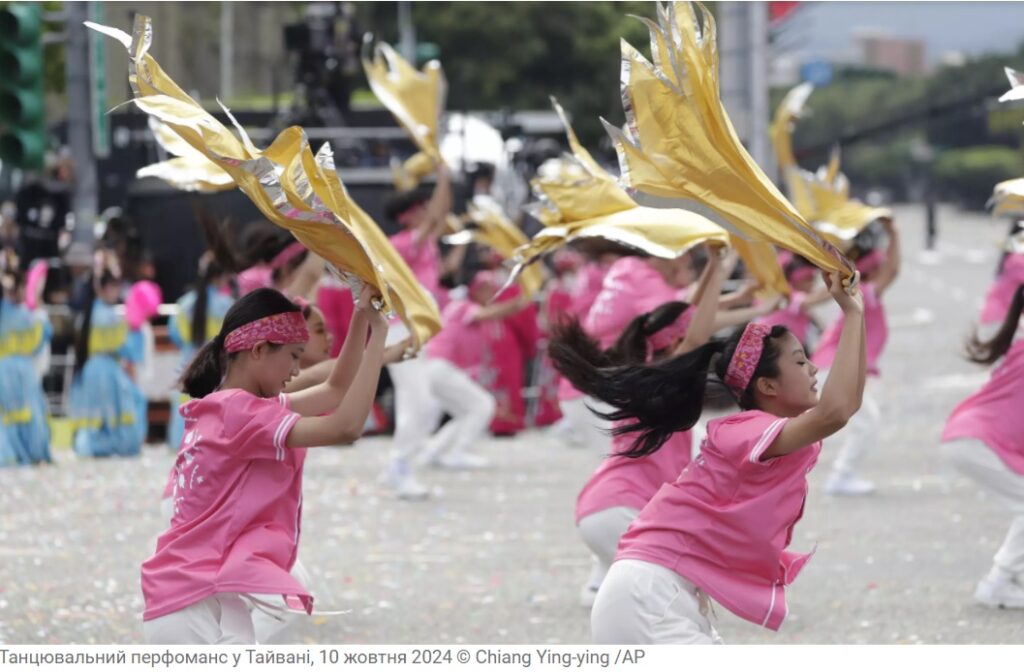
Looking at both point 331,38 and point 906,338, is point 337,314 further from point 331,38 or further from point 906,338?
point 906,338

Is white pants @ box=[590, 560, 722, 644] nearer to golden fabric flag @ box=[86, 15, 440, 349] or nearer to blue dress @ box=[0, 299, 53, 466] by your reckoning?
golden fabric flag @ box=[86, 15, 440, 349]

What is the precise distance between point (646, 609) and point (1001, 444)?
335cm

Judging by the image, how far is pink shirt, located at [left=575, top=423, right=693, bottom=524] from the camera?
688cm

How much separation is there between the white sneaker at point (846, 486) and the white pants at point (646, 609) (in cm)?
668

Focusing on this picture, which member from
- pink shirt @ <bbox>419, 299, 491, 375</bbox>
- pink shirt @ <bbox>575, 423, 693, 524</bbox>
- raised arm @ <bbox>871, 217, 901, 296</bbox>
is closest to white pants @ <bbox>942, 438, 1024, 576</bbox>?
pink shirt @ <bbox>575, 423, 693, 524</bbox>

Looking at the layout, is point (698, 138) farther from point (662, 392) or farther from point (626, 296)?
point (626, 296)

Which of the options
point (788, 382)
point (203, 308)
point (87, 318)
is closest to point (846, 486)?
point (203, 308)

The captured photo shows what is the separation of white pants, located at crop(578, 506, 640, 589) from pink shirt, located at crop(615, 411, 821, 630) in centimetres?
173

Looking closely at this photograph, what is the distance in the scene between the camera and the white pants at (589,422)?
8273 mm

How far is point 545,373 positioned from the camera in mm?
16328

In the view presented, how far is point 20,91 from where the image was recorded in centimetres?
1106

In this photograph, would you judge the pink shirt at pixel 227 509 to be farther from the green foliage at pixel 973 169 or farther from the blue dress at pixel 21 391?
the green foliage at pixel 973 169

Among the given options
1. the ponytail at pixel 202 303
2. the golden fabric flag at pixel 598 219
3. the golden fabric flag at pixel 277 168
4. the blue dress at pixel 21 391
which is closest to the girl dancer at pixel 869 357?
the ponytail at pixel 202 303

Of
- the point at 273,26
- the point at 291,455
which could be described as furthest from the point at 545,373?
the point at 273,26
